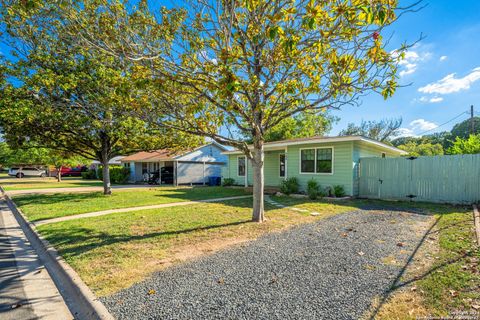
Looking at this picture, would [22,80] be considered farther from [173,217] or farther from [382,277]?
[382,277]

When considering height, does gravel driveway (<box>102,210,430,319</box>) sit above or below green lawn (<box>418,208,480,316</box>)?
below

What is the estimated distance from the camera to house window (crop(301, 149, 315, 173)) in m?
13.4

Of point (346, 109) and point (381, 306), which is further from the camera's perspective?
point (346, 109)

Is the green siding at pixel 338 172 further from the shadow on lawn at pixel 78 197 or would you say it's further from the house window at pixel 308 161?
the shadow on lawn at pixel 78 197

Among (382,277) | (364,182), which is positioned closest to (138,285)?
(382,277)

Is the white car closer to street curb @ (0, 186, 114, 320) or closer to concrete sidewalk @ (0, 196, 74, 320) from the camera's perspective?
concrete sidewalk @ (0, 196, 74, 320)

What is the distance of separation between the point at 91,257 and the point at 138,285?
1602mm

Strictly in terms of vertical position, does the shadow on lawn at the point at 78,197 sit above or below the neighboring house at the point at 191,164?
below

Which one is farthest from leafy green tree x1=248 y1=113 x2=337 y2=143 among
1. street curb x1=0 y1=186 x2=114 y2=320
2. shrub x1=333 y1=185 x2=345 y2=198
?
street curb x1=0 y1=186 x2=114 y2=320

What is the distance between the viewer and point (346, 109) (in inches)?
255

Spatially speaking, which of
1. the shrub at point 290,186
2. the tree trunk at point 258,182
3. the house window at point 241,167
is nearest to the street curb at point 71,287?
the tree trunk at point 258,182

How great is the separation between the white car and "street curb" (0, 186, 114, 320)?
38.2 m

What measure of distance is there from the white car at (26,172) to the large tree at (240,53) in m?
39.0

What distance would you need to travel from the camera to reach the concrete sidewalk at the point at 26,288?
2.86 meters
